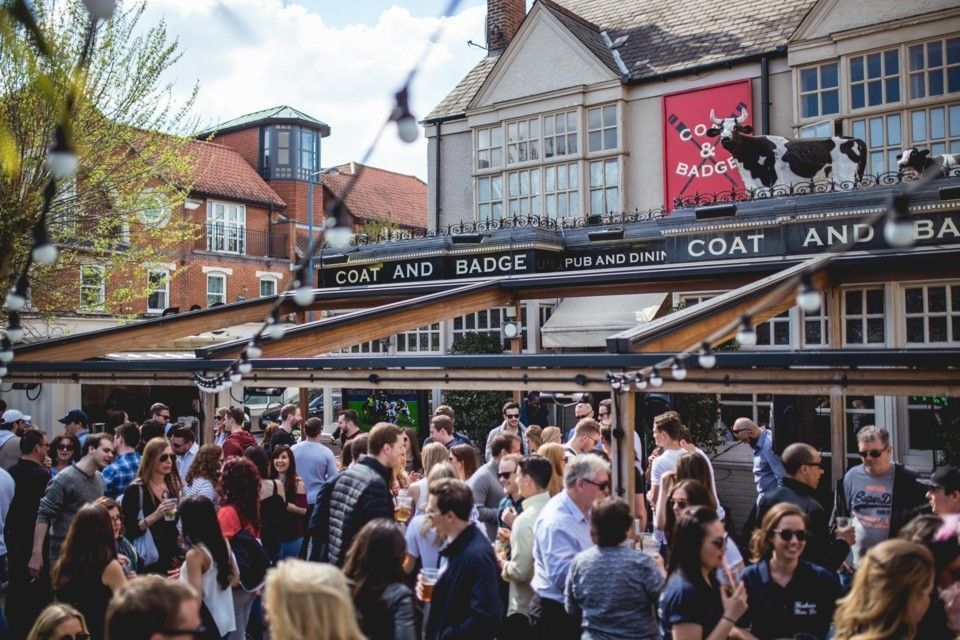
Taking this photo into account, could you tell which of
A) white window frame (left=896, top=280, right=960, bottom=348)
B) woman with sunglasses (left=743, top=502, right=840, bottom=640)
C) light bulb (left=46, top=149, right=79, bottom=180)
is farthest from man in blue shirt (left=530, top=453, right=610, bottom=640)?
white window frame (left=896, top=280, right=960, bottom=348)

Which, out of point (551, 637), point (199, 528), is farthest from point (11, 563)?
point (551, 637)

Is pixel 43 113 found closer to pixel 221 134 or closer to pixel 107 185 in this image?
pixel 107 185

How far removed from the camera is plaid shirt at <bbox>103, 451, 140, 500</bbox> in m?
7.22

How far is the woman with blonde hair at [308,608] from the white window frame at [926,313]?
10057mm

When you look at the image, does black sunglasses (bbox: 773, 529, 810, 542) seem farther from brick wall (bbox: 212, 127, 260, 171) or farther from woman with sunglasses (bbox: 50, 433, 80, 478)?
brick wall (bbox: 212, 127, 260, 171)

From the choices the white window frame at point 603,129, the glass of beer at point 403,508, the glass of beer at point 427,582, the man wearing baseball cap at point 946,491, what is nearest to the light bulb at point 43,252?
the glass of beer at point 427,582

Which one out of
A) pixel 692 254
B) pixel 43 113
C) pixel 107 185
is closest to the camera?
pixel 692 254

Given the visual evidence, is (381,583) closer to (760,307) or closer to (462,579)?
(462,579)

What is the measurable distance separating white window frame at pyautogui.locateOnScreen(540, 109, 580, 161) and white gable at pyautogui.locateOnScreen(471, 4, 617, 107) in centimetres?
51

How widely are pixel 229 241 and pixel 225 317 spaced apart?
881 inches

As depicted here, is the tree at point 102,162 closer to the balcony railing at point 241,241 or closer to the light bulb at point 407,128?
the light bulb at point 407,128

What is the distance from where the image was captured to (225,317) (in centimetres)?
1198

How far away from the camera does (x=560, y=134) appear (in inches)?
616

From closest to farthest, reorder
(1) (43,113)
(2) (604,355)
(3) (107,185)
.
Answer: (2) (604,355), (1) (43,113), (3) (107,185)
